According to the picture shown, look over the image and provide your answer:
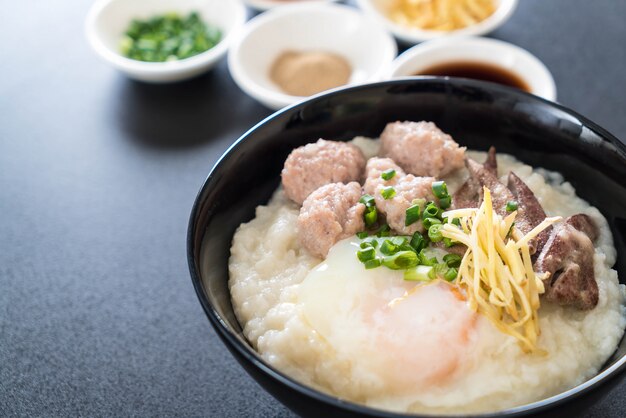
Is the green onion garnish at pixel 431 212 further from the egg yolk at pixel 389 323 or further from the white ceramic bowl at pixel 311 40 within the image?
the white ceramic bowl at pixel 311 40

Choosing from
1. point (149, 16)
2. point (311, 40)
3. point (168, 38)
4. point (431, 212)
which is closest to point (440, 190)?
point (431, 212)

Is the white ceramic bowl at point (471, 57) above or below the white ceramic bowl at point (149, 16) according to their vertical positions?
above

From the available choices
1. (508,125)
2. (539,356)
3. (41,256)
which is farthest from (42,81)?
(539,356)

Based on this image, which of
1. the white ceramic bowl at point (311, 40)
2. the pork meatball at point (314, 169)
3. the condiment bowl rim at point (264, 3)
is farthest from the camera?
the condiment bowl rim at point (264, 3)

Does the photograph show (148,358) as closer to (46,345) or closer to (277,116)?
(46,345)

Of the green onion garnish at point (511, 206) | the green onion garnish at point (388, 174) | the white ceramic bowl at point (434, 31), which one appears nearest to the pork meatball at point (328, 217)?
the green onion garnish at point (388, 174)

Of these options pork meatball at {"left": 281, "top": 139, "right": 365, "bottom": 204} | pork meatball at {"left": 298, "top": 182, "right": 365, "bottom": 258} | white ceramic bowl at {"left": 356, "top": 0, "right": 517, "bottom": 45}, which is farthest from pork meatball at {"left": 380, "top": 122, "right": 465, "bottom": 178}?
white ceramic bowl at {"left": 356, "top": 0, "right": 517, "bottom": 45}
